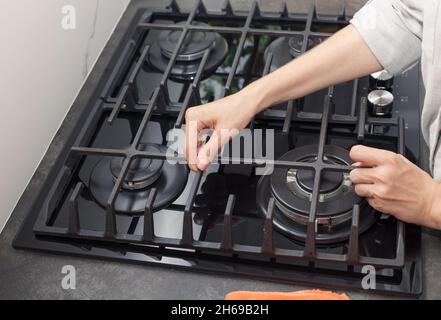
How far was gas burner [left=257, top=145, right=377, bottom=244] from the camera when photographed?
847 mm

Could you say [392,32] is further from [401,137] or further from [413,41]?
[401,137]

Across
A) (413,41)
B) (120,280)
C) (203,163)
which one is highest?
(413,41)

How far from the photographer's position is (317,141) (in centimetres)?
99

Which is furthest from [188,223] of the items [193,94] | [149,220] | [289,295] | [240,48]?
[240,48]

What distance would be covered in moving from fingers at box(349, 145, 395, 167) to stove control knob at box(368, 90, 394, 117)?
16 centimetres

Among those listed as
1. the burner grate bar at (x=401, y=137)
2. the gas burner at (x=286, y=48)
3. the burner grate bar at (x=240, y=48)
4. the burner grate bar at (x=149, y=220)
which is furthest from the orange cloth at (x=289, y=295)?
the gas burner at (x=286, y=48)

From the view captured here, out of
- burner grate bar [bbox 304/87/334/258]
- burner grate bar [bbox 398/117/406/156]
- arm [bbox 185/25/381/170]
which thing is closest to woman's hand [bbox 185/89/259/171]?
arm [bbox 185/25/381/170]

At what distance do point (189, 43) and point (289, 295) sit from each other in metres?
0.54

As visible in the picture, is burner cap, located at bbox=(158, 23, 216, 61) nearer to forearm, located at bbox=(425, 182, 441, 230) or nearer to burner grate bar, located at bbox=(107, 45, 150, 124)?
burner grate bar, located at bbox=(107, 45, 150, 124)

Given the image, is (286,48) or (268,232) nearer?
(268,232)

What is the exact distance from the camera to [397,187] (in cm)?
84
